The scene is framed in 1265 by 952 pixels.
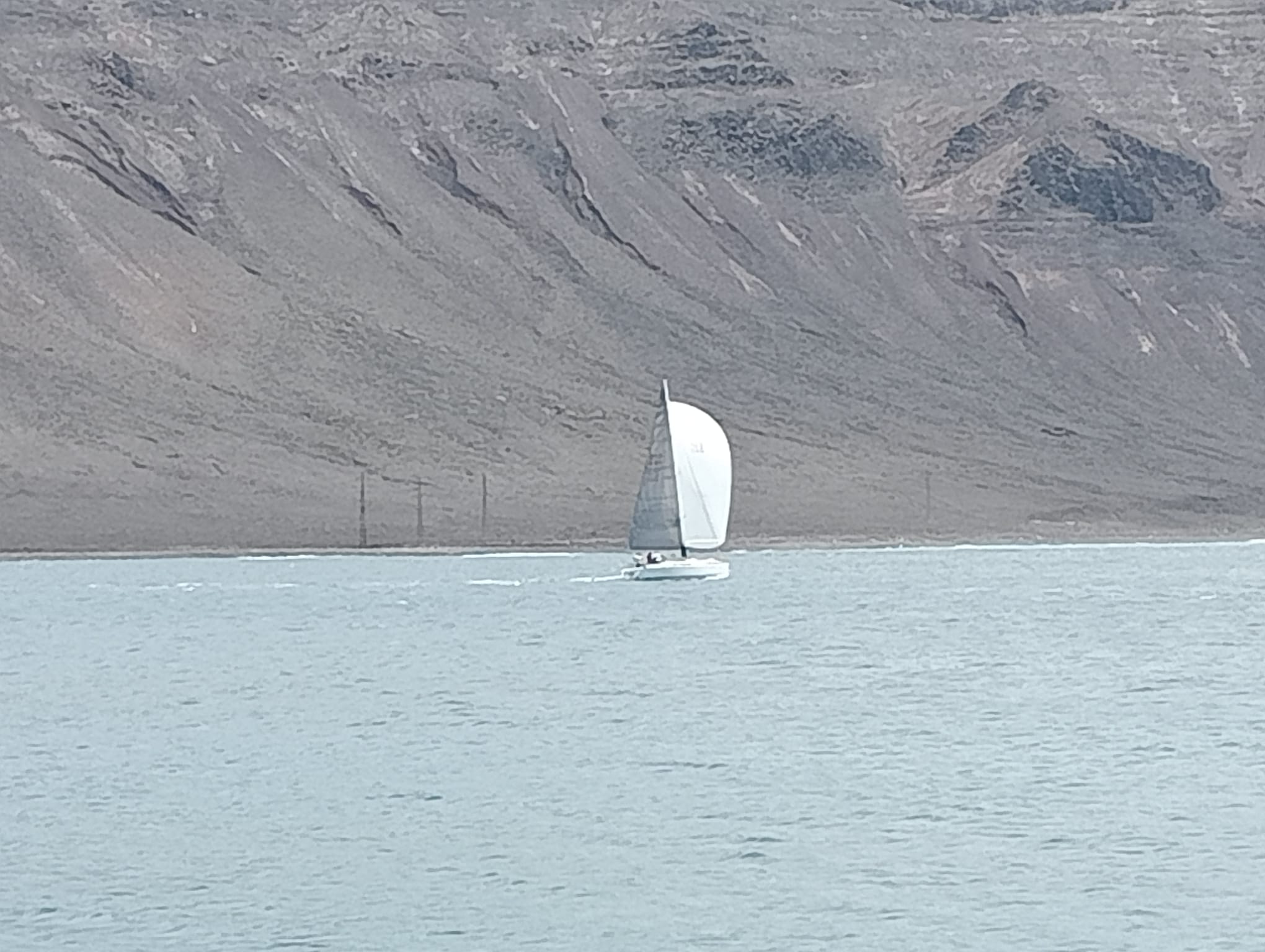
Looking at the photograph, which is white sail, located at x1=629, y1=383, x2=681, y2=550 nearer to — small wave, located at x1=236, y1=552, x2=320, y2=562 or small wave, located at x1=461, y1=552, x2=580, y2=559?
small wave, located at x1=461, y1=552, x2=580, y2=559

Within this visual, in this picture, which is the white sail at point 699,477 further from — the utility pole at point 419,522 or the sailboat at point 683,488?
the utility pole at point 419,522

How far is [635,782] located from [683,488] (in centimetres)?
5311

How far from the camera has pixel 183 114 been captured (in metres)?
180

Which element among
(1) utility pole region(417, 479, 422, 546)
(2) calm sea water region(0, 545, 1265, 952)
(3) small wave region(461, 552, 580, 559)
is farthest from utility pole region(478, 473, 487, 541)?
(2) calm sea water region(0, 545, 1265, 952)

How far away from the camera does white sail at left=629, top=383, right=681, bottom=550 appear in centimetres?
10300

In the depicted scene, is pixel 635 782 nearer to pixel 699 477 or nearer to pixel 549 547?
pixel 699 477

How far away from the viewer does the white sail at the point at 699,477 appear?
339 ft

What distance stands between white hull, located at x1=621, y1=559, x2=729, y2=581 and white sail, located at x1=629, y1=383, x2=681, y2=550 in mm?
1809

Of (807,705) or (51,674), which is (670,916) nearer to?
(807,705)

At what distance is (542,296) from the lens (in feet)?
561

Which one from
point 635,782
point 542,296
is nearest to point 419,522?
point 542,296

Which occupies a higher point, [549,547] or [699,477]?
[699,477]

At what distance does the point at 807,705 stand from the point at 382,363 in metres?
95.4

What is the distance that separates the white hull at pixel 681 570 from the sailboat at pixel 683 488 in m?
0.08
